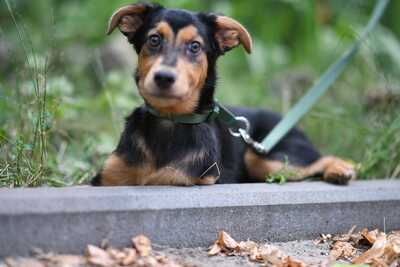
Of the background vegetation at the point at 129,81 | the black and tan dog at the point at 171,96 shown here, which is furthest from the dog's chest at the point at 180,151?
the background vegetation at the point at 129,81

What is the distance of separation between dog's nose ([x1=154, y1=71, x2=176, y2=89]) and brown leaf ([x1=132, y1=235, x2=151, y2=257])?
38.3 inches

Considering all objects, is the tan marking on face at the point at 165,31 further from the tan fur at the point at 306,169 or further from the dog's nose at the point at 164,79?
the tan fur at the point at 306,169

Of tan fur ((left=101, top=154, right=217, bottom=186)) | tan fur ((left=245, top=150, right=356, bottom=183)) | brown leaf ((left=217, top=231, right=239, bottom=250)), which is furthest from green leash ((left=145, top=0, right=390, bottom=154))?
brown leaf ((left=217, top=231, right=239, bottom=250))

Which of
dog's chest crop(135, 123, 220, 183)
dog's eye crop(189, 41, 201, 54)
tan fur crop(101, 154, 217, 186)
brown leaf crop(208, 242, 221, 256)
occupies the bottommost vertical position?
brown leaf crop(208, 242, 221, 256)

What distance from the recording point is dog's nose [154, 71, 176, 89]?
382 centimetres

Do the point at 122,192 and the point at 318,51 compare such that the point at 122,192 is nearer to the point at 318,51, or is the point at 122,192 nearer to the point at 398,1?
the point at 318,51

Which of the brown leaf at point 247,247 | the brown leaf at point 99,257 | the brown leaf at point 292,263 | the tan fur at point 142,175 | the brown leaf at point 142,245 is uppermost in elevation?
the tan fur at point 142,175

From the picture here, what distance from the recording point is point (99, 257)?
131 inches

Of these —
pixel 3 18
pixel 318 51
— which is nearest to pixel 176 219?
pixel 318 51

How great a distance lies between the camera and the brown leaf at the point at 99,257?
327cm

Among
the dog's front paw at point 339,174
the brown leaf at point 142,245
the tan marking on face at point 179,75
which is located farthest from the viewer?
the dog's front paw at point 339,174

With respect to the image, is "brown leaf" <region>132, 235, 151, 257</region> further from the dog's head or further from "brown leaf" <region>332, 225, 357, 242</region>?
"brown leaf" <region>332, 225, 357, 242</region>

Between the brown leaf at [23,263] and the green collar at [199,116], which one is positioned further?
the green collar at [199,116]

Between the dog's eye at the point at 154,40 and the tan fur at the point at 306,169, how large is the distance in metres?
1.58
